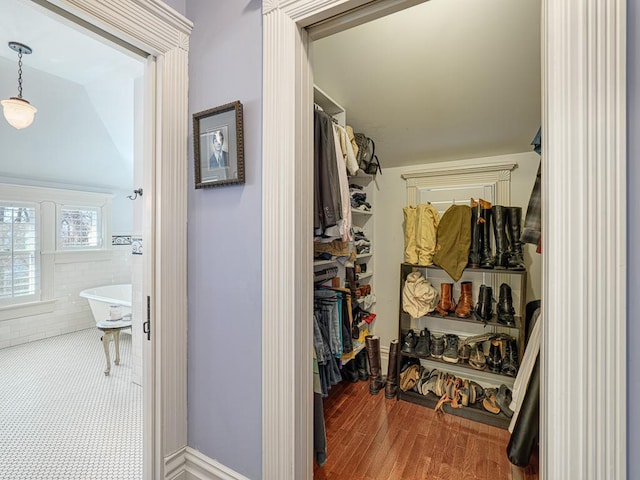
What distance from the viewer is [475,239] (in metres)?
2.50

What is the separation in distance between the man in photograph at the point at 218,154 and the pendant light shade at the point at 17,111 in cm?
220

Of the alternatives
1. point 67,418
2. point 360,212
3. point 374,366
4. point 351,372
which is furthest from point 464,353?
point 67,418

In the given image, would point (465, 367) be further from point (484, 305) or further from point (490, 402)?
point (484, 305)

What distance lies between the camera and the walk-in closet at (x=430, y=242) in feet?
5.29

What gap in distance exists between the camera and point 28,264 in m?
3.98

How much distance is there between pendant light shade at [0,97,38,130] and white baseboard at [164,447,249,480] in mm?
2727

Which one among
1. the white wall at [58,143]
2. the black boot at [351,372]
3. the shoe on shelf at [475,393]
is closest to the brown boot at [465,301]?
the shoe on shelf at [475,393]

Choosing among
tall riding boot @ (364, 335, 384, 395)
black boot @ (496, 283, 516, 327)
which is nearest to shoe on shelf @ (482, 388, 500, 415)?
black boot @ (496, 283, 516, 327)

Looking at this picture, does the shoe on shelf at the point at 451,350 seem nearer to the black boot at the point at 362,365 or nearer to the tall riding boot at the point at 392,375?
the tall riding boot at the point at 392,375

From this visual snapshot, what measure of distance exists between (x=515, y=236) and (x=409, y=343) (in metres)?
1.29

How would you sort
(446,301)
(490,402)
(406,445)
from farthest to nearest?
(446,301) < (490,402) < (406,445)

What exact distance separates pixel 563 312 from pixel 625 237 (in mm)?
197

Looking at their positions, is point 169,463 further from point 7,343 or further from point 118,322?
point 7,343

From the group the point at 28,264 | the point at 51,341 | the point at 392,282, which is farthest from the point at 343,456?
the point at 28,264
